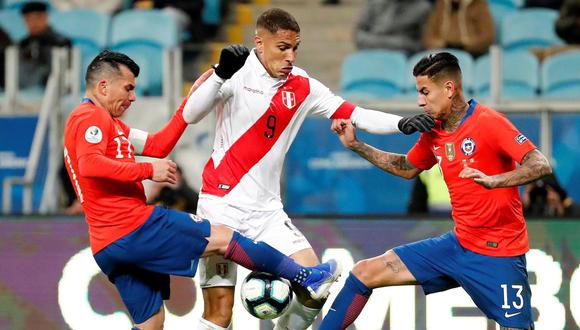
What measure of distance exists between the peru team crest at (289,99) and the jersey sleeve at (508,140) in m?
1.12

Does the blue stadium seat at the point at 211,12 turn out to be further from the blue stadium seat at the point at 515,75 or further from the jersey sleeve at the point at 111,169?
the jersey sleeve at the point at 111,169

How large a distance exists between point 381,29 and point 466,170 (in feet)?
20.5

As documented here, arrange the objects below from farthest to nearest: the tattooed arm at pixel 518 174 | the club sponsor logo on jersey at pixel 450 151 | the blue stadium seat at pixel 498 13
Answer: the blue stadium seat at pixel 498 13 → the club sponsor logo on jersey at pixel 450 151 → the tattooed arm at pixel 518 174

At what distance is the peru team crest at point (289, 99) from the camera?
279 inches

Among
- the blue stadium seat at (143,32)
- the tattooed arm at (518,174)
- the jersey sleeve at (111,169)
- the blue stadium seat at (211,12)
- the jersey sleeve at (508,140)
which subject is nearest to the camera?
the tattooed arm at (518,174)

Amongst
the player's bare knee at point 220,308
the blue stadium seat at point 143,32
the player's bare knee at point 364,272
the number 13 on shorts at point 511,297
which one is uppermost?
the blue stadium seat at point 143,32

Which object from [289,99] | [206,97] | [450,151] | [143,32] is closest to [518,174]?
[450,151]

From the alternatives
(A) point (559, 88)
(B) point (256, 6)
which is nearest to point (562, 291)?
(A) point (559, 88)

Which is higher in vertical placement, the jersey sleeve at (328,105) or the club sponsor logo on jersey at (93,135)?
the jersey sleeve at (328,105)

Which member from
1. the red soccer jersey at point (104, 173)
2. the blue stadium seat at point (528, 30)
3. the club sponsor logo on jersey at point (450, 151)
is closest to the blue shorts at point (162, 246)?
the red soccer jersey at point (104, 173)

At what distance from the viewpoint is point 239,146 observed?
23.1 feet

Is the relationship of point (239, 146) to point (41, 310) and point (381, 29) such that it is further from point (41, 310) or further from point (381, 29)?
point (381, 29)

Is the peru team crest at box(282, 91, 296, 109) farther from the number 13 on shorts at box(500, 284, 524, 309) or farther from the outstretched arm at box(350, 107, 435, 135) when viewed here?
the number 13 on shorts at box(500, 284, 524, 309)

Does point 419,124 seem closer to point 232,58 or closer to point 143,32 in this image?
point 232,58
